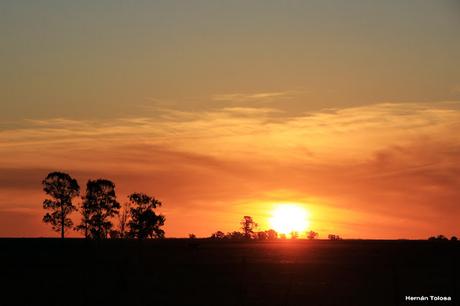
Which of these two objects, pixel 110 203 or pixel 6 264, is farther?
pixel 110 203

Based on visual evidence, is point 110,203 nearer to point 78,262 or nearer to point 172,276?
point 78,262

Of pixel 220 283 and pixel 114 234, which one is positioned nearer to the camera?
pixel 220 283

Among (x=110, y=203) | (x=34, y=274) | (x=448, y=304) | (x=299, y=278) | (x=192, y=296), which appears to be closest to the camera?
(x=448, y=304)

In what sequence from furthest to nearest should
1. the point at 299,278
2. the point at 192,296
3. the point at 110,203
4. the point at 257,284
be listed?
the point at 110,203
the point at 299,278
the point at 257,284
the point at 192,296

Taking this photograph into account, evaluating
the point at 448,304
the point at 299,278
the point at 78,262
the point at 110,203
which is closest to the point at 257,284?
the point at 299,278

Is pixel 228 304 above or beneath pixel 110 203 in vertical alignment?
beneath

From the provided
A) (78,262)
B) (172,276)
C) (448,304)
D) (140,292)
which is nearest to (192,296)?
(140,292)

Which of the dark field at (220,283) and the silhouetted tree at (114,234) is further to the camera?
the silhouetted tree at (114,234)

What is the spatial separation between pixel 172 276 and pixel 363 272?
13.5m

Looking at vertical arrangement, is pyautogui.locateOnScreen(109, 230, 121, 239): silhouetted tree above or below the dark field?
above

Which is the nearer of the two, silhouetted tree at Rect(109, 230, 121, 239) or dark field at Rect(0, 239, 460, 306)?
dark field at Rect(0, 239, 460, 306)

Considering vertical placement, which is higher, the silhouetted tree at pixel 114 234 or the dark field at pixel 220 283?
the silhouetted tree at pixel 114 234

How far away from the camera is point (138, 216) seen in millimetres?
168875

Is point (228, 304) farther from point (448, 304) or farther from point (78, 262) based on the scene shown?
point (78, 262)
